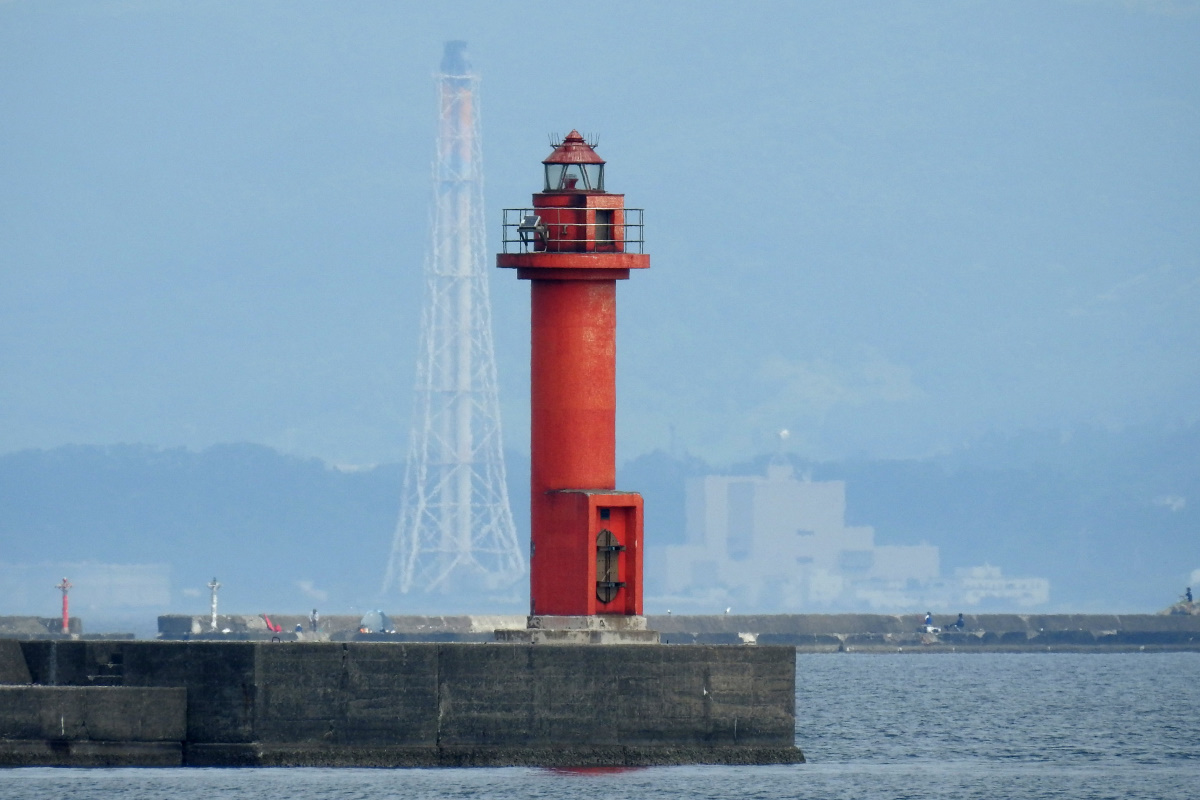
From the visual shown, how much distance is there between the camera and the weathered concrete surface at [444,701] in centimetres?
3844

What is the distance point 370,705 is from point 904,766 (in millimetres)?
11151

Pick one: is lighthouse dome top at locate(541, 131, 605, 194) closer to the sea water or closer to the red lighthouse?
the red lighthouse

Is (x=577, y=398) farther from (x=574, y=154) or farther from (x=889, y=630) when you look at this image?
(x=889, y=630)

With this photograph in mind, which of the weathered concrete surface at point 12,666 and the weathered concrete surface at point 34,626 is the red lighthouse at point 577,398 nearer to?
the weathered concrete surface at point 12,666

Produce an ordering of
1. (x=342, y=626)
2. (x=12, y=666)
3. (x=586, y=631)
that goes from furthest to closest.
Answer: (x=342, y=626), (x=586, y=631), (x=12, y=666)

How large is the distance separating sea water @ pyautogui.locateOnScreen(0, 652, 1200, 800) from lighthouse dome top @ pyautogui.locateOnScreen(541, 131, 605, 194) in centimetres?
996

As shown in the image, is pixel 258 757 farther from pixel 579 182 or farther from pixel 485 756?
pixel 579 182

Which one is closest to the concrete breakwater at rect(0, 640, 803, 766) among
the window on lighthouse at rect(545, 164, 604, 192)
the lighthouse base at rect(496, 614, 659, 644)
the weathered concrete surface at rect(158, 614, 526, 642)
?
the lighthouse base at rect(496, 614, 659, 644)

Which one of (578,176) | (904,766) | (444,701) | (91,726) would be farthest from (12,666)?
(904,766)

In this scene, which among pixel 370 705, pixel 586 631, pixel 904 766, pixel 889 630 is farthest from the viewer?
pixel 889 630

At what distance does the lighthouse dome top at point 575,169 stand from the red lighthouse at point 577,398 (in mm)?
17

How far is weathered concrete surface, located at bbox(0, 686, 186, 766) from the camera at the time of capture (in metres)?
38.1

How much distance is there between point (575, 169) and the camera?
41.0 metres

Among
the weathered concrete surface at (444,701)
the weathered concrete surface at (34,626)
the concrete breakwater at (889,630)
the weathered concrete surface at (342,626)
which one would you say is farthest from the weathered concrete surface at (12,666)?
the concrete breakwater at (889,630)
